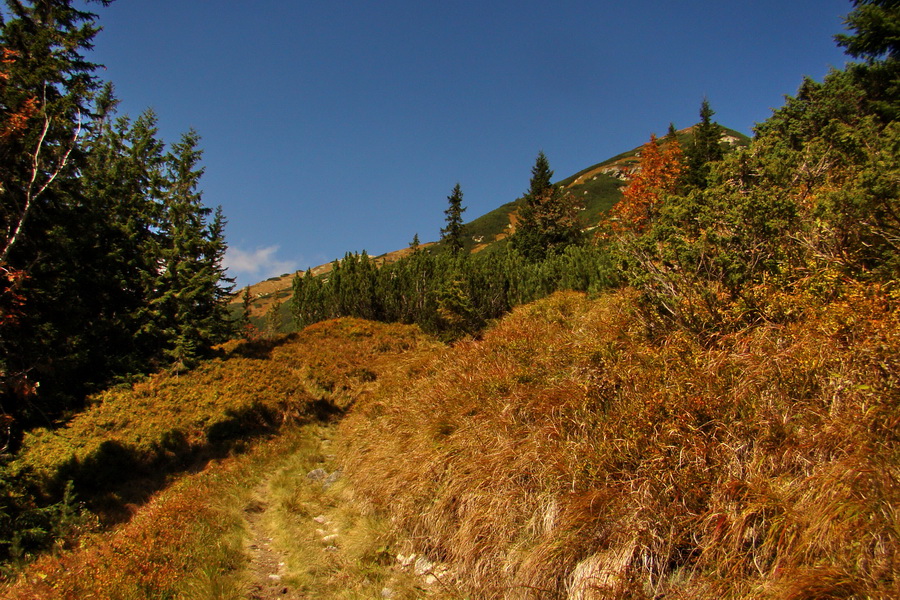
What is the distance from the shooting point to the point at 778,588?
8.30 ft

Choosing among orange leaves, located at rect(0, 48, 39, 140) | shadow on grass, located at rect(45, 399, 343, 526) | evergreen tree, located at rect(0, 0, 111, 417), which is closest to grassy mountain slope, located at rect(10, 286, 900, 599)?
shadow on grass, located at rect(45, 399, 343, 526)

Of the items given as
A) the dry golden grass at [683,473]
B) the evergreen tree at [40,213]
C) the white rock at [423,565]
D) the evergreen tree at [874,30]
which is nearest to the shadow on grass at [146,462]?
the evergreen tree at [40,213]

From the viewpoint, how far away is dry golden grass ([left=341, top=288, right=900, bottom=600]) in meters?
2.73

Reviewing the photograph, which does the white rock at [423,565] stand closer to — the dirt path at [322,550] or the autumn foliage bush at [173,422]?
the dirt path at [322,550]

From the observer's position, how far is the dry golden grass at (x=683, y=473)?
8.97 ft

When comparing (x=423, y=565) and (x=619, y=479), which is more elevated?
(x=619, y=479)

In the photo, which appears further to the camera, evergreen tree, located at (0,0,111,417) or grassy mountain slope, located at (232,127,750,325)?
grassy mountain slope, located at (232,127,750,325)

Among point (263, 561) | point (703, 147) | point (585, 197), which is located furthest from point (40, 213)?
point (585, 197)

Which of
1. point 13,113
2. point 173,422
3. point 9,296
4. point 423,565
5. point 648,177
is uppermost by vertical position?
point 648,177

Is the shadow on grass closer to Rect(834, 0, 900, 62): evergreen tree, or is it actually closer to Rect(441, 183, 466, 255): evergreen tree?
Rect(834, 0, 900, 62): evergreen tree

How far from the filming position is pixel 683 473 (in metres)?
3.59

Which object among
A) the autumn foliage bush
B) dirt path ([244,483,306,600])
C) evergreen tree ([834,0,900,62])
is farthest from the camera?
evergreen tree ([834,0,900,62])

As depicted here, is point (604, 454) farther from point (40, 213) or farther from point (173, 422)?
point (40, 213)

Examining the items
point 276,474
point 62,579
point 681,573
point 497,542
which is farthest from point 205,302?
point 681,573
